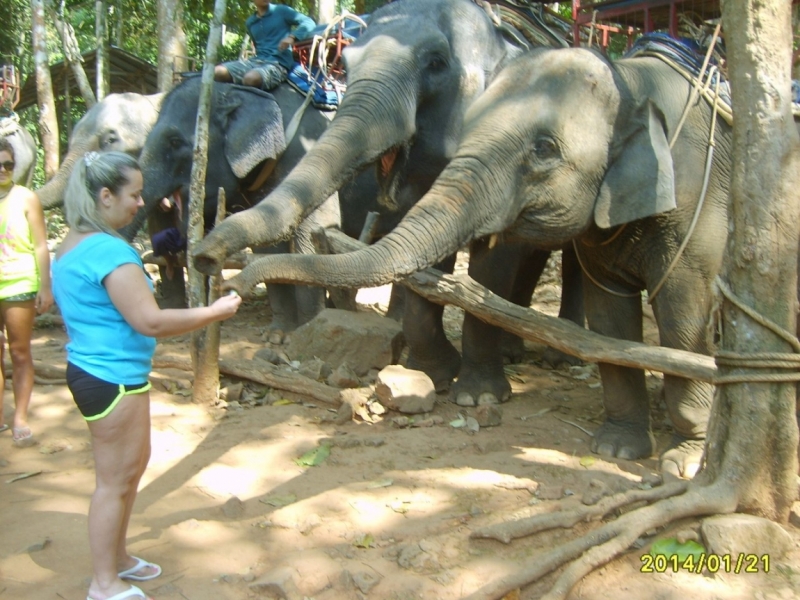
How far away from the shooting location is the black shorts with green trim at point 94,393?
2.89 m

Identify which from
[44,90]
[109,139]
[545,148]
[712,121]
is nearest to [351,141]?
[545,148]

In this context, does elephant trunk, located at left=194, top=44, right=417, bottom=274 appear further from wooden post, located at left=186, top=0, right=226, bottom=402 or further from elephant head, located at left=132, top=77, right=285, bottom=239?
elephant head, located at left=132, top=77, right=285, bottom=239

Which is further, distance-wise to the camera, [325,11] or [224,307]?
[325,11]

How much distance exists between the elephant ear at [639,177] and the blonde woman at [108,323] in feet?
6.60

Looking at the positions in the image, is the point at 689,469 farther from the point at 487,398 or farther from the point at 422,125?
the point at 422,125

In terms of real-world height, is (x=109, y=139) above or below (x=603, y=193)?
below

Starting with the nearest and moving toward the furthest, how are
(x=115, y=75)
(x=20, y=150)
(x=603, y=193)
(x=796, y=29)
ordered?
(x=603, y=193) → (x=20, y=150) → (x=796, y=29) → (x=115, y=75)

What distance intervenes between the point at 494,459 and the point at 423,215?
1.40 meters

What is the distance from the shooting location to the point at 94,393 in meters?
2.89

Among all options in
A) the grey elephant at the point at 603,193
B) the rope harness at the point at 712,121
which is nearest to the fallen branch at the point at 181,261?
the grey elephant at the point at 603,193

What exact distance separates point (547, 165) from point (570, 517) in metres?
1.64

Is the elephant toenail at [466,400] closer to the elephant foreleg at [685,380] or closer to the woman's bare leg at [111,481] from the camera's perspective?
the elephant foreleg at [685,380]

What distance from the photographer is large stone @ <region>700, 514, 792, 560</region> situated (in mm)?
3068

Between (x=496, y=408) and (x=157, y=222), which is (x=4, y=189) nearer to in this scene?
(x=496, y=408)
